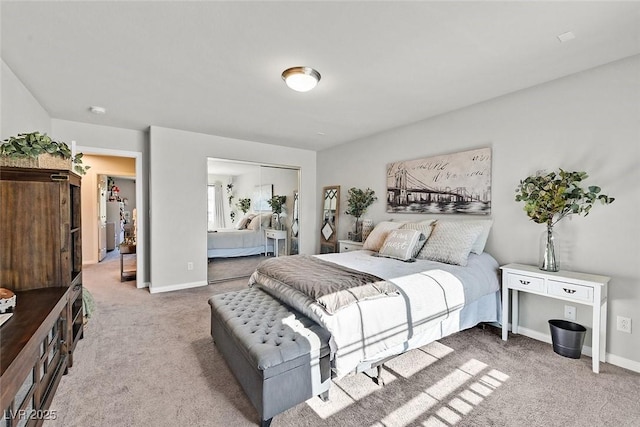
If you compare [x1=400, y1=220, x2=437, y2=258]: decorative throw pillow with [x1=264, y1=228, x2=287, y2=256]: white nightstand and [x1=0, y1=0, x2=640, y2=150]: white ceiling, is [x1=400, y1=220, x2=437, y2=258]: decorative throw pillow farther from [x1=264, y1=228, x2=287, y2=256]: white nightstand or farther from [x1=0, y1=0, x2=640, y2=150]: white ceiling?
[x1=264, y1=228, x2=287, y2=256]: white nightstand

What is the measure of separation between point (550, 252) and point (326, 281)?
2039 millimetres

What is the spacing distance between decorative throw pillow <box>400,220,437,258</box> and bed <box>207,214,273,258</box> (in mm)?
2778

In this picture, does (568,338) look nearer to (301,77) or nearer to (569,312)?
(569,312)

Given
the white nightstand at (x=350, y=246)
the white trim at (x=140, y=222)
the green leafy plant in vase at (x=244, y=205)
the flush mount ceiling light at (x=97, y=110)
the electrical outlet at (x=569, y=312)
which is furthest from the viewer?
the green leafy plant in vase at (x=244, y=205)

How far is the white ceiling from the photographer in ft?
5.72

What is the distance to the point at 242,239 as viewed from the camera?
17.1 ft

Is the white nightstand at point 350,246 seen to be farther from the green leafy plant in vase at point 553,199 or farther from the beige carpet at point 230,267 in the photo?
the green leafy plant in vase at point 553,199

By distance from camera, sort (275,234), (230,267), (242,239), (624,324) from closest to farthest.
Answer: (624,324) → (230,267) → (242,239) → (275,234)

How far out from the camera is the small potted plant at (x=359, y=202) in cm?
464

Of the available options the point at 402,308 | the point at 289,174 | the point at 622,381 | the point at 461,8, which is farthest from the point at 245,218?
the point at 622,381

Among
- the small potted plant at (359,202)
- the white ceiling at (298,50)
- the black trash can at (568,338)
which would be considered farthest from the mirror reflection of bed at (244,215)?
the black trash can at (568,338)

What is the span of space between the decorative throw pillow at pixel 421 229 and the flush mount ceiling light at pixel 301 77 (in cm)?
199

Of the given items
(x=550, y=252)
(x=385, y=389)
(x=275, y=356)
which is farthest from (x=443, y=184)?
(x=275, y=356)

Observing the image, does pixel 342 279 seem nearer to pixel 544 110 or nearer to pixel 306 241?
pixel 544 110
